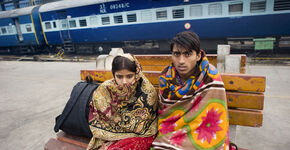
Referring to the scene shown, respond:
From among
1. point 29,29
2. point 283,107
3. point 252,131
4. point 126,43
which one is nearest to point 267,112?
point 283,107

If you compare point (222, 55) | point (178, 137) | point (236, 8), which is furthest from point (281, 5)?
point (178, 137)

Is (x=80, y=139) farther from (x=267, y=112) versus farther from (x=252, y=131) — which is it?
(x=267, y=112)

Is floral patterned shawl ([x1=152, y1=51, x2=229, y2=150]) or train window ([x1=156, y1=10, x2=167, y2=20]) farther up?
train window ([x1=156, y1=10, x2=167, y2=20])

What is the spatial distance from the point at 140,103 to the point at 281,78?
5.24 meters

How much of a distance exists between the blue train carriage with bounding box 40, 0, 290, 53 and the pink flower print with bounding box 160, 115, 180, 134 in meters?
8.28

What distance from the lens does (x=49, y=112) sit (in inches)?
163

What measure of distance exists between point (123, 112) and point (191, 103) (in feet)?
2.27

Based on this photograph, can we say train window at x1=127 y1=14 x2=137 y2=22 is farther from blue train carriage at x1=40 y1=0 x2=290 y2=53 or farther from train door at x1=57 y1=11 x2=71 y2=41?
train door at x1=57 y1=11 x2=71 y2=41

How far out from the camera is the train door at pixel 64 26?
13.1 m

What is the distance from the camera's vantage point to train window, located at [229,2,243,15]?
827 cm

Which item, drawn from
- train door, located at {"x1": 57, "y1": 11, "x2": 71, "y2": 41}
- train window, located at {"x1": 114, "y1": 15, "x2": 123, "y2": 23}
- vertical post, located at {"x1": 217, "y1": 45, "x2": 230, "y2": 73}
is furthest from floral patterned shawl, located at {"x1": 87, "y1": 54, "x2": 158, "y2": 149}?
train door, located at {"x1": 57, "y1": 11, "x2": 71, "y2": 41}

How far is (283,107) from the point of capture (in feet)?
11.8

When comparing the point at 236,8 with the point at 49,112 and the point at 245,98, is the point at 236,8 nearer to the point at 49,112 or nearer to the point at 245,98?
the point at 245,98

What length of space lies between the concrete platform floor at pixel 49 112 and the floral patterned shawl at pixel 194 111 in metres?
1.53
